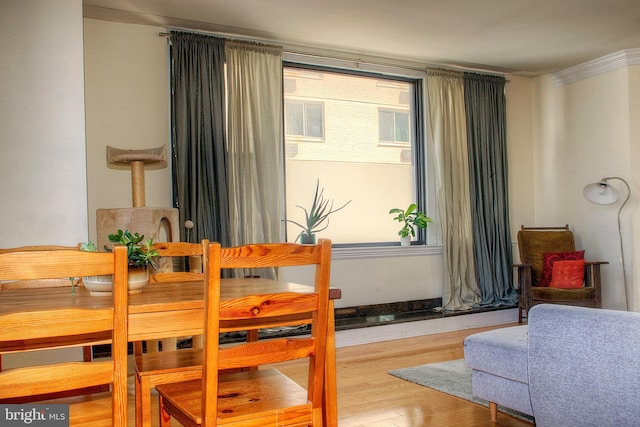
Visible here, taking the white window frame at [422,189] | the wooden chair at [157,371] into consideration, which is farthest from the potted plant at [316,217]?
the wooden chair at [157,371]

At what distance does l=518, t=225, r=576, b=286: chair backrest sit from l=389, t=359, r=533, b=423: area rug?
194cm

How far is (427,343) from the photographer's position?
4.84 m

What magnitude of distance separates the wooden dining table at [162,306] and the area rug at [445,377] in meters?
1.61

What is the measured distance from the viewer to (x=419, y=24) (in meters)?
4.69

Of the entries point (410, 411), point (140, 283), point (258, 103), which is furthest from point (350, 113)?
point (140, 283)

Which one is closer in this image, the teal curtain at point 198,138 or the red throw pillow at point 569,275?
the teal curtain at point 198,138

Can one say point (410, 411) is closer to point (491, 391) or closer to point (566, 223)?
point (491, 391)

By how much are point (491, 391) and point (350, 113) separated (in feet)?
11.5

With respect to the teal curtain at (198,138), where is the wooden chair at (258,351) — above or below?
below

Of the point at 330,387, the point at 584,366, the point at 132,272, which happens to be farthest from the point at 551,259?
the point at 132,272

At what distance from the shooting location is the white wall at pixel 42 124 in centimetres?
314

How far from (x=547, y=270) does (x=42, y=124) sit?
458cm

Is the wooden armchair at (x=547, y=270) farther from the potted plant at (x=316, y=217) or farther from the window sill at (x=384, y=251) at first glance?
the potted plant at (x=316, y=217)

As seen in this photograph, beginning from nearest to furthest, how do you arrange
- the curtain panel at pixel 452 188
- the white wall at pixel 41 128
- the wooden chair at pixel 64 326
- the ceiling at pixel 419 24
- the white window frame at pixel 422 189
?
the wooden chair at pixel 64 326
the white wall at pixel 41 128
the ceiling at pixel 419 24
the white window frame at pixel 422 189
the curtain panel at pixel 452 188
